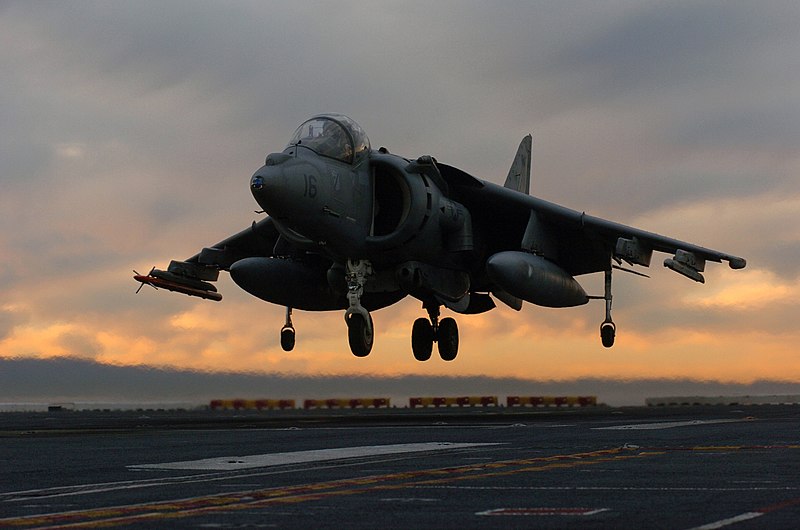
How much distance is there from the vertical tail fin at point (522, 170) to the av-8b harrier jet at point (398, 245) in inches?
239

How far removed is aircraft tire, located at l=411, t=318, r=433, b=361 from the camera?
39250mm

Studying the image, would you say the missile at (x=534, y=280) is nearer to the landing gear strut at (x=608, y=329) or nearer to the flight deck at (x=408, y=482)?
the landing gear strut at (x=608, y=329)

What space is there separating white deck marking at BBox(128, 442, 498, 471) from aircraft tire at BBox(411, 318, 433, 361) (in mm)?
20827

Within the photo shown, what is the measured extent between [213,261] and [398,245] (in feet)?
35.6

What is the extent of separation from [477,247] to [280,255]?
6585 mm

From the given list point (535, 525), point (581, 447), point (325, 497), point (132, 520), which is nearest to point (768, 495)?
point (535, 525)

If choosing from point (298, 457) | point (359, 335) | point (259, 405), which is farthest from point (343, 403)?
point (298, 457)

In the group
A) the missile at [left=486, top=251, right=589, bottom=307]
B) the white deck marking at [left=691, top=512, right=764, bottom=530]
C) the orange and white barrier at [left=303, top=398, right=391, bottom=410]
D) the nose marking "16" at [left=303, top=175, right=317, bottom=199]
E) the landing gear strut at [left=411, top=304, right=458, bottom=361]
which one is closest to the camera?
the white deck marking at [left=691, top=512, right=764, bottom=530]

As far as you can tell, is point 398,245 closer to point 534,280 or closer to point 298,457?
point 534,280

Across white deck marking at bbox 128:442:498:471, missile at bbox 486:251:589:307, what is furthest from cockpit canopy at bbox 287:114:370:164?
white deck marking at bbox 128:442:498:471

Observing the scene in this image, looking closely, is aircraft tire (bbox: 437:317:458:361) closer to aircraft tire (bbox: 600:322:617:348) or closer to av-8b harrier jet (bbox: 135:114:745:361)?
av-8b harrier jet (bbox: 135:114:745:361)

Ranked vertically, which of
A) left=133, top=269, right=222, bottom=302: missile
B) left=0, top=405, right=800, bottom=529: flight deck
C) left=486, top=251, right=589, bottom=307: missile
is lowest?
left=0, top=405, right=800, bottom=529: flight deck

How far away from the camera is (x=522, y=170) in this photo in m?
46.3

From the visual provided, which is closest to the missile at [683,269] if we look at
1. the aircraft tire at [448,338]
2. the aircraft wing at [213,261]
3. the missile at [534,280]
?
the missile at [534,280]
